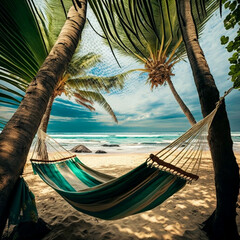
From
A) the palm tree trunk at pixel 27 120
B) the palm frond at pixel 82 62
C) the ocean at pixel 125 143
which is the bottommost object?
the ocean at pixel 125 143

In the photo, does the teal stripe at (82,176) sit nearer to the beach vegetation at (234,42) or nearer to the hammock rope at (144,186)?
the hammock rope at (144,186)

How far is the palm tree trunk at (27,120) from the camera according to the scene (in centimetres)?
55

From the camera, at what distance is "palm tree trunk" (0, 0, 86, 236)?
1.82 ft

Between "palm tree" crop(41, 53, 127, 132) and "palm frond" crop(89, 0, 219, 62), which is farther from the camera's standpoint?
"palm tree" crop(41, 53, 127, 132)

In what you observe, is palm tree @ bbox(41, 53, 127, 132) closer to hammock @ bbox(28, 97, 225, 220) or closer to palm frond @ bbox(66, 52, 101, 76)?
palm frond @ bbox(66, 52, 101, 76)

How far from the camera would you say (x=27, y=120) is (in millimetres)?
644

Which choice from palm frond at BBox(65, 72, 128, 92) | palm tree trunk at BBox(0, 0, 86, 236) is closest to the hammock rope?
palm tree trunk at BBox(0, 0, 86, 236)

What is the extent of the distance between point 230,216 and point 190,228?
1.26ft

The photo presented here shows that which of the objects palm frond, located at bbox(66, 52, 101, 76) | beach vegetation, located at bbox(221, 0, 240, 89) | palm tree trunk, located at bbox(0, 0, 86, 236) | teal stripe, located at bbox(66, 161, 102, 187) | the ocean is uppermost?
palm frond, located at bbox(66, 52, 101, 76)

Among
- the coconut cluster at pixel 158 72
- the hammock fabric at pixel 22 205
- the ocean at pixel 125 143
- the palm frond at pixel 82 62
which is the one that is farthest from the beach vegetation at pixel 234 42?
the ocean at pixel 125 143

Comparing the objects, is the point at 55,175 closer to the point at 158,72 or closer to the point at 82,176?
the point at 82,176

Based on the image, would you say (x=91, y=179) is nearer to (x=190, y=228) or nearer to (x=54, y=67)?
(x=190, y=228)

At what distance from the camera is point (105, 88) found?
14.5 feet

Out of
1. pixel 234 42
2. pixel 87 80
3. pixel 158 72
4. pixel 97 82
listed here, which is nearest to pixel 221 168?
pixel 234 42
